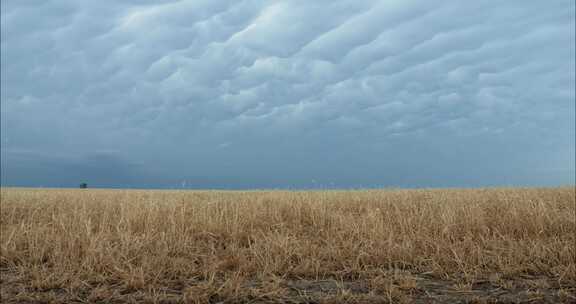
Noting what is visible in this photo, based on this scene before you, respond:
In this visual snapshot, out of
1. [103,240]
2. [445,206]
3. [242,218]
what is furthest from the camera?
[445,206]

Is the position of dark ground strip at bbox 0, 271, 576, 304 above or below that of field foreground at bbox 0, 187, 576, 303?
below

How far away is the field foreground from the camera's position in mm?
5418

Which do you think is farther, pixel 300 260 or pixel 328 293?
pixel 300 260

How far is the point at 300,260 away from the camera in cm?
673

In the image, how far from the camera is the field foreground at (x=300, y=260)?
542 centimetres

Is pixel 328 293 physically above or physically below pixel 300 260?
below

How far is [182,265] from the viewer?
6453 mm

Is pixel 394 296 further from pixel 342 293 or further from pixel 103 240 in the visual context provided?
pixel 103 240

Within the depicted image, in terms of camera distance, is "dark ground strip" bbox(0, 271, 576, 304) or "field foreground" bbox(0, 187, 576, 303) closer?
"dark ground strip" bbox(0, 271, 576, 304)

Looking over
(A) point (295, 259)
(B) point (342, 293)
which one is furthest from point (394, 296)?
(A) point (295, 259)

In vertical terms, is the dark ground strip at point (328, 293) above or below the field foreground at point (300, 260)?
below

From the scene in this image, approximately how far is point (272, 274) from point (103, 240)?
3203mm

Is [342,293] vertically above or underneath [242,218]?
underneath

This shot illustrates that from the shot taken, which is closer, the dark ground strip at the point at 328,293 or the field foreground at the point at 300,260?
the dark ground strip at the point at 328,293
